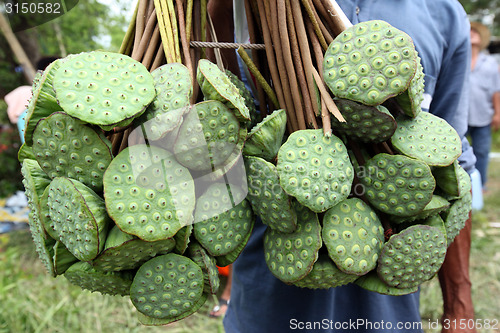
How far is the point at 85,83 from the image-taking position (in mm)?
460

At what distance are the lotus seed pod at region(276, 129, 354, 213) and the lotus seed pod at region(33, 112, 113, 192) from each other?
0.24 m

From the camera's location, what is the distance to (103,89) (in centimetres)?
46

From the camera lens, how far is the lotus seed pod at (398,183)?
1.82 feet

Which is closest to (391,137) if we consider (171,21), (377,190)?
(377,190)

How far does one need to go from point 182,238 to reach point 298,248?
7.3 inches

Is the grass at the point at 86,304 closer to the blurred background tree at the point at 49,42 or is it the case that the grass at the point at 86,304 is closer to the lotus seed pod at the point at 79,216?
the blurred background tree at the point at 49,42

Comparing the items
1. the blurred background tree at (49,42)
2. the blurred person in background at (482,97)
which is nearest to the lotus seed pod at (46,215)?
the blurred background tree at (49,42)

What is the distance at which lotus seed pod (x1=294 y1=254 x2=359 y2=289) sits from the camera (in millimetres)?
578

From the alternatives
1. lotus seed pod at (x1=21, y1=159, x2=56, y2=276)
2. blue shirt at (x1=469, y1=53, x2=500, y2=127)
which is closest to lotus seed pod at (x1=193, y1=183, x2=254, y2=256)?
lotus seed pod at (x1=21, y1=159, x2=56, y2=276)

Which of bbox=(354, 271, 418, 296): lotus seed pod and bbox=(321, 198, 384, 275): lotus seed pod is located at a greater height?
bbox=(321, 198, 384, 275): lotus seed pod

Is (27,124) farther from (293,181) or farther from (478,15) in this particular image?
(478,15)

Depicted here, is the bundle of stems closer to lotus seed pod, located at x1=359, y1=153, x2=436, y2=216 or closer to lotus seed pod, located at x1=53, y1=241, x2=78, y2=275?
lotus seed pod, located at x1=359, y1=153, x2=436, y2=216

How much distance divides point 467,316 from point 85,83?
1.11m

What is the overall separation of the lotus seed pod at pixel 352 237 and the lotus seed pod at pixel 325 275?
0.03 meters
